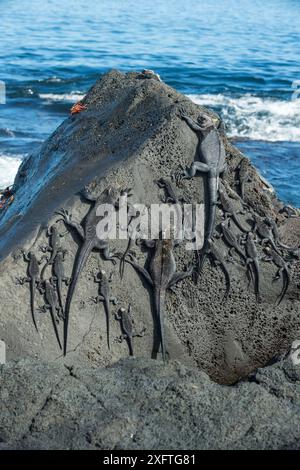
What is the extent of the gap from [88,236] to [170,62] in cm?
1562

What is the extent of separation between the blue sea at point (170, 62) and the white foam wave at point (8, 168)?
1 centimetres

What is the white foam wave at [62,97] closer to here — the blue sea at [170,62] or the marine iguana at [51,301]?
the blue sea at [170,62]

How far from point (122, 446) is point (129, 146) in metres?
1.97

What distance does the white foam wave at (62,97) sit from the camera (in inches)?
598

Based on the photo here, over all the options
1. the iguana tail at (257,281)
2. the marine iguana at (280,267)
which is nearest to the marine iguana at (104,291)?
the iguana tail at (257,281)

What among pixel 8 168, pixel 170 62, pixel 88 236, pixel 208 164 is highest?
pixel 208 164

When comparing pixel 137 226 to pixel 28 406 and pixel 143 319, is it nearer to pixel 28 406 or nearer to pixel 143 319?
pixel 143 319

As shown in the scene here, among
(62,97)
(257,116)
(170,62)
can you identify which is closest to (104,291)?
(257,116)

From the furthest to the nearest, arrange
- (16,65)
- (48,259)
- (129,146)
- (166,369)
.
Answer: (16,65), (129,146), (48,259), (166,369)

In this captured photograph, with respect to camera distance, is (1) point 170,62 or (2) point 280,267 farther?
(1) point 170,62

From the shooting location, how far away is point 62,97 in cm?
1548

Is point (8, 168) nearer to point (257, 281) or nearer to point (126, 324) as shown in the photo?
point (126, 324)

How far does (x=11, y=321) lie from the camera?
4098mm

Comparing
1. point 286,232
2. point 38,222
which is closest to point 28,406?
point 38,222
